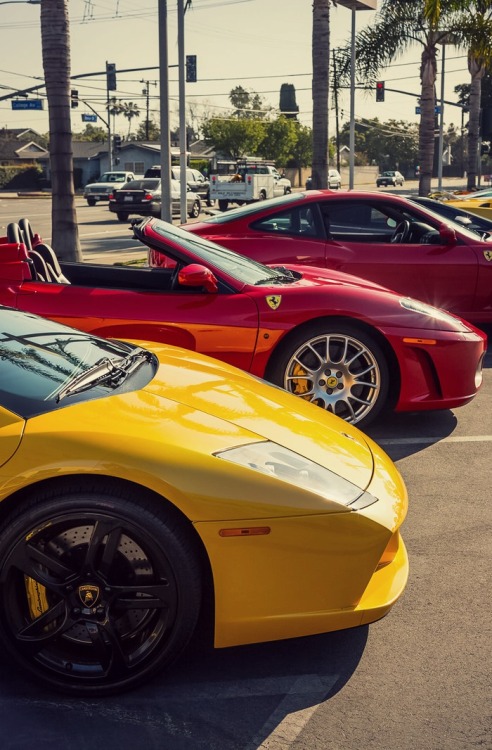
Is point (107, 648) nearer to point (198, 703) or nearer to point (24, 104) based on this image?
point (198, 703)

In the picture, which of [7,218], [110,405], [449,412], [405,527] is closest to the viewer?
[110,405]

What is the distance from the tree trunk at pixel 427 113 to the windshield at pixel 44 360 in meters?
24.8

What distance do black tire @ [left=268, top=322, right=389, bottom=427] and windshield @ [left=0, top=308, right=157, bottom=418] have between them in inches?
68.3

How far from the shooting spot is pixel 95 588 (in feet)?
9.81

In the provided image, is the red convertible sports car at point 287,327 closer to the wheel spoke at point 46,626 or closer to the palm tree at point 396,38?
the wheel spoke at point 46,626

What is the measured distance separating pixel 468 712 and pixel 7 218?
110ft

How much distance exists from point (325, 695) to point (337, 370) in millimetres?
3074

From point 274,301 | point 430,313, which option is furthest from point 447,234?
point 274,301

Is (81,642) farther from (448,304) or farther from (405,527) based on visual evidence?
(448,304)

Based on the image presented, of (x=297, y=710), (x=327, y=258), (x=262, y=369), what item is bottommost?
(x=297, y=710)

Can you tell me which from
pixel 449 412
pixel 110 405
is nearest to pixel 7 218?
pixel 449 412

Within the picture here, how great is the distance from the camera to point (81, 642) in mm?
3033

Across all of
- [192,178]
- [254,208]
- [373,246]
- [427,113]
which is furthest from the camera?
[192,178]

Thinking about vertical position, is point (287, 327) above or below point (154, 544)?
above
